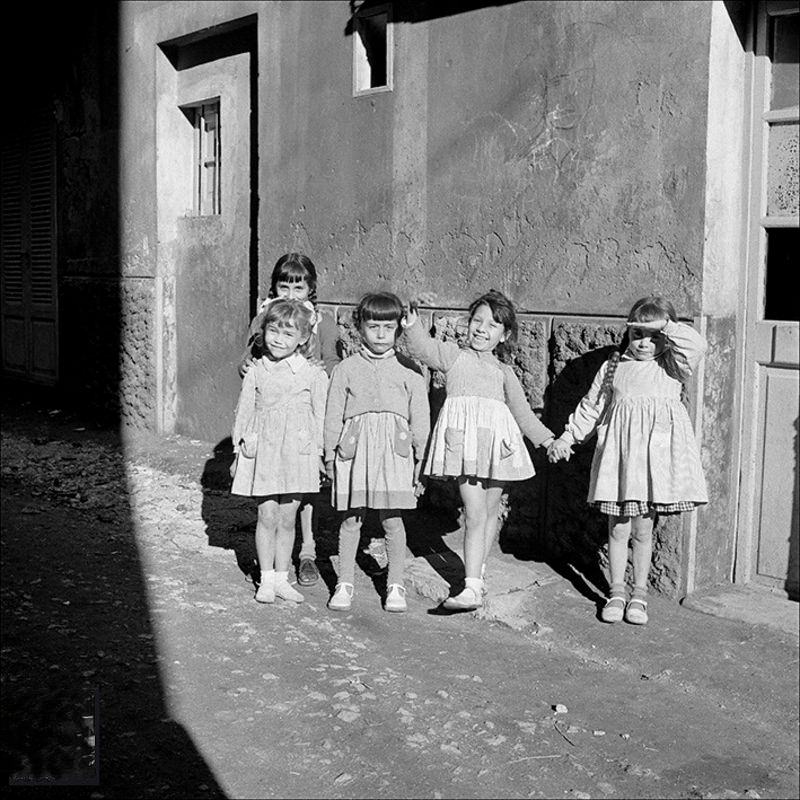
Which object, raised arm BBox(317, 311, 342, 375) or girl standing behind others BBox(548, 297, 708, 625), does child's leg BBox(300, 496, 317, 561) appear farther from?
girl standing behind others BBox(548, 297, 708, 625)

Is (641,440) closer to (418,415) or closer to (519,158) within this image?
(418,415)

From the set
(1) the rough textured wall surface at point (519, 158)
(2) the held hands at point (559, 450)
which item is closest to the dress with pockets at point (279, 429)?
(2) the held hands at point (559, 450)

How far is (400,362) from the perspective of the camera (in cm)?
501

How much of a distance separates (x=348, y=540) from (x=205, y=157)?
5075mm

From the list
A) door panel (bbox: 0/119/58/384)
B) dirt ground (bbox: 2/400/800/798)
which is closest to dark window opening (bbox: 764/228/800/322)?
dirt ground (bbox: 2/400/800/798)

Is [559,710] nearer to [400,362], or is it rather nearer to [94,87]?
[400,362]

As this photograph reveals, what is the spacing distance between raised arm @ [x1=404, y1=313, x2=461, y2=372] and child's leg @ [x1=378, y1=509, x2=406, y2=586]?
0.72 meters

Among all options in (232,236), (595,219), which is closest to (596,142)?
(595,219)

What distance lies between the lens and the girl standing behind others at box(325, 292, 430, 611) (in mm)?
4840

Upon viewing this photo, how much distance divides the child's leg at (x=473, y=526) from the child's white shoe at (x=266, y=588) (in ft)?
2.99

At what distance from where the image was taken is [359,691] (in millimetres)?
3990

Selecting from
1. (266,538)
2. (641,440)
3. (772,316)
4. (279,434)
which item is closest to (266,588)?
(266,538)

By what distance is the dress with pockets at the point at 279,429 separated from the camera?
16.2 feet

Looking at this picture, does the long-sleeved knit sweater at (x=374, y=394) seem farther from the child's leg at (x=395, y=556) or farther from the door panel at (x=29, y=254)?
the door panel at (x=29, y=254)
